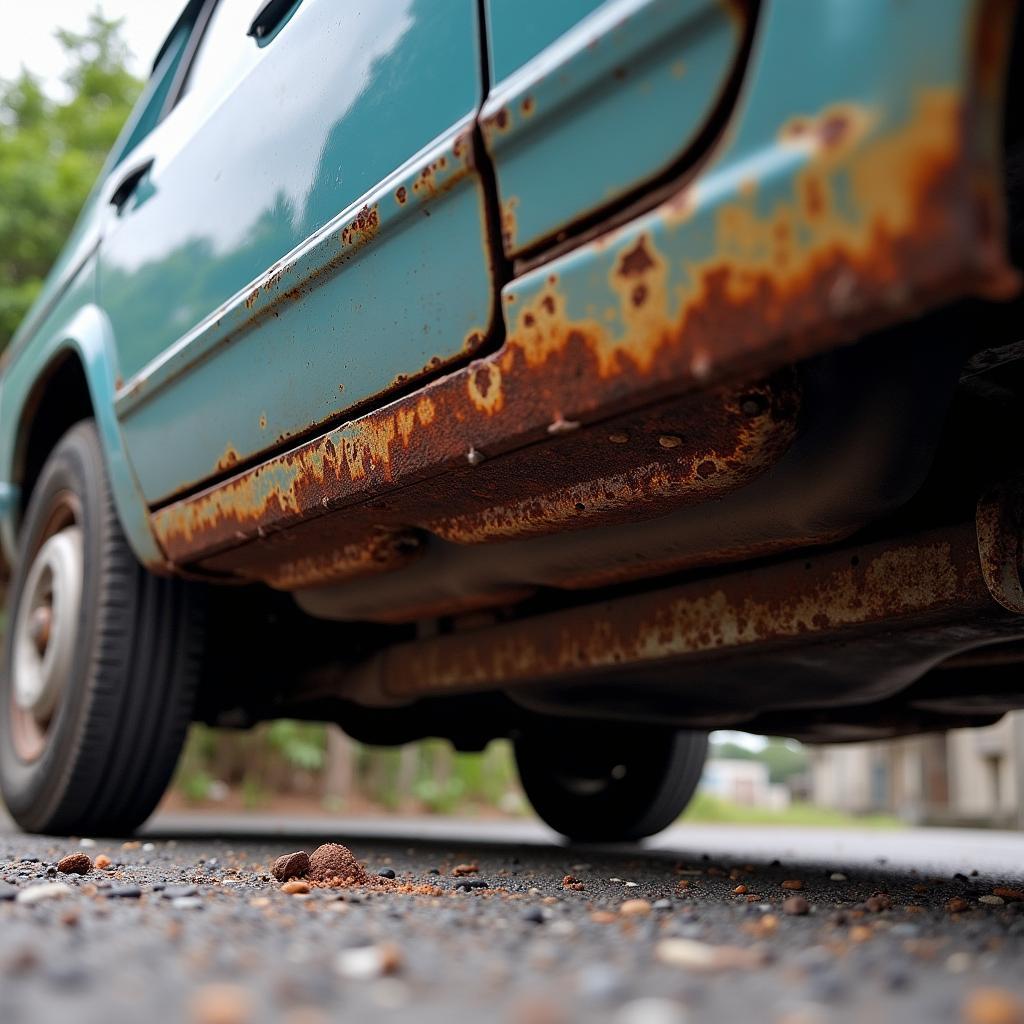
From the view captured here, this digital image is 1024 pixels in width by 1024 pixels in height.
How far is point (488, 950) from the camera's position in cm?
87

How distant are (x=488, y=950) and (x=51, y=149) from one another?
9501 mm

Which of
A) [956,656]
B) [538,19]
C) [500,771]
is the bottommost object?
[500,771]

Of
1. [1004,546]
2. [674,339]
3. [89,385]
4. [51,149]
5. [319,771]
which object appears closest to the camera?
[674,339]

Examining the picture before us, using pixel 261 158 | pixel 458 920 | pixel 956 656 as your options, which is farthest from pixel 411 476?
pixel 956 656

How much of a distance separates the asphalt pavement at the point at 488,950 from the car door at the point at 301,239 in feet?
2.03

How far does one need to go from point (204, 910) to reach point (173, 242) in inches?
49.3

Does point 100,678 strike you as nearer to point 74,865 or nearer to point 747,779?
point 74,865

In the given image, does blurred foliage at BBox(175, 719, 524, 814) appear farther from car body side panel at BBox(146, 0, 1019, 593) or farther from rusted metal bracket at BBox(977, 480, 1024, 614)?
car body side panel at BBox(146, 0, 1019, 593)

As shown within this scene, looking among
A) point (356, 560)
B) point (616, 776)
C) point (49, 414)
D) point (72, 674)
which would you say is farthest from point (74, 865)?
point (616, 776)

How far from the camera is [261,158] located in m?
1.63

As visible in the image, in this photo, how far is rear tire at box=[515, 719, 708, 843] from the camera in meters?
3.11

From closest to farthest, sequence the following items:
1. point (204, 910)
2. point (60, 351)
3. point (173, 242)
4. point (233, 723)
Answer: point (204, 910), point (173, 242), point (60, 351), point (233, 723)

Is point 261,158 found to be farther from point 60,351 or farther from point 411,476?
point 60,351

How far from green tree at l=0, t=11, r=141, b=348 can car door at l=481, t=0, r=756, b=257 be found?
296 inches
